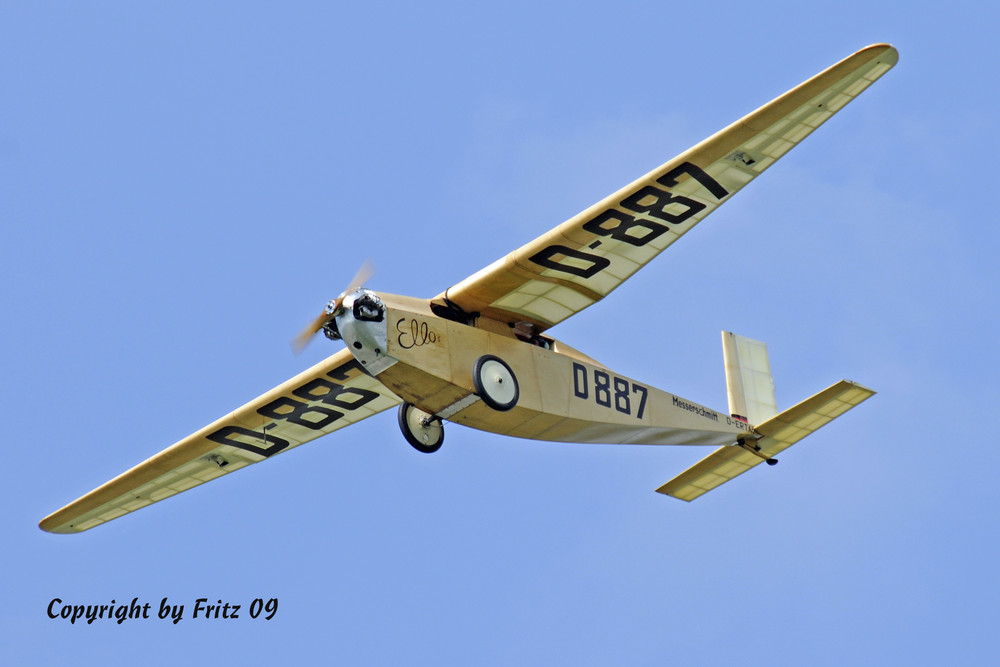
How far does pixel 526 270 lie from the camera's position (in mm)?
20719

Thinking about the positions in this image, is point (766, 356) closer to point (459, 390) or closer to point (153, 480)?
point (459, 390)

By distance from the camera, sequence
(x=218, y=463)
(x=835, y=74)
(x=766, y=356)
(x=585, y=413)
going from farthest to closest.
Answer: (x=766, y=356)
(x=218, y=463)
(x=585, y=413)
(x=835, y=74)

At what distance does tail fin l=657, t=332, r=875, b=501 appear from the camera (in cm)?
2403

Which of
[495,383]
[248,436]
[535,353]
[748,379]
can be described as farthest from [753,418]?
[248,436]

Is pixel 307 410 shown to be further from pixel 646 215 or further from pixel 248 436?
pixel 646 215

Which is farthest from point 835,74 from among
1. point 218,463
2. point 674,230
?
point 218,463

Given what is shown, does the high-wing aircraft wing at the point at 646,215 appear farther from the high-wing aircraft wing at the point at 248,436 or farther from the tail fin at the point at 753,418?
the tail fin at the point at 753,418

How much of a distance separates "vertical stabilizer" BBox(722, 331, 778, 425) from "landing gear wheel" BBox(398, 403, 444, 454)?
21.0ft

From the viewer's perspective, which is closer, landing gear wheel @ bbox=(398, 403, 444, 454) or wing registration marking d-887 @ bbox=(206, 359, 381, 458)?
landing gear wheel @ bbox=(398, 403, 444, 454)

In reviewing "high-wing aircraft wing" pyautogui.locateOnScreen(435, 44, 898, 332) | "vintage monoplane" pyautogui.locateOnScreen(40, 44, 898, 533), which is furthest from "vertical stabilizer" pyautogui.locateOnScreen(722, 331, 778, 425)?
"high-wing aircraft wing" pyautogui.locateOnScreen(435, 44, 898, 332)

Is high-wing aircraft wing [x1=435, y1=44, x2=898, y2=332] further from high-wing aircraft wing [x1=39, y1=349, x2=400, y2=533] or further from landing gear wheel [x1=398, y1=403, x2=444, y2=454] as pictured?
high-wing aircraft wing [x1=39, y1=349, x2=400, y2=533]

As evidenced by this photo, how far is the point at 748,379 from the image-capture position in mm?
25969

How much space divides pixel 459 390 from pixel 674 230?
3.90m

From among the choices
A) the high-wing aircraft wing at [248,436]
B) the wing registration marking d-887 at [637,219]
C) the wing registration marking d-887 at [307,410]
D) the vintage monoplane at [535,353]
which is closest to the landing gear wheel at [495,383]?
the vintage monoplane at [535,353]
